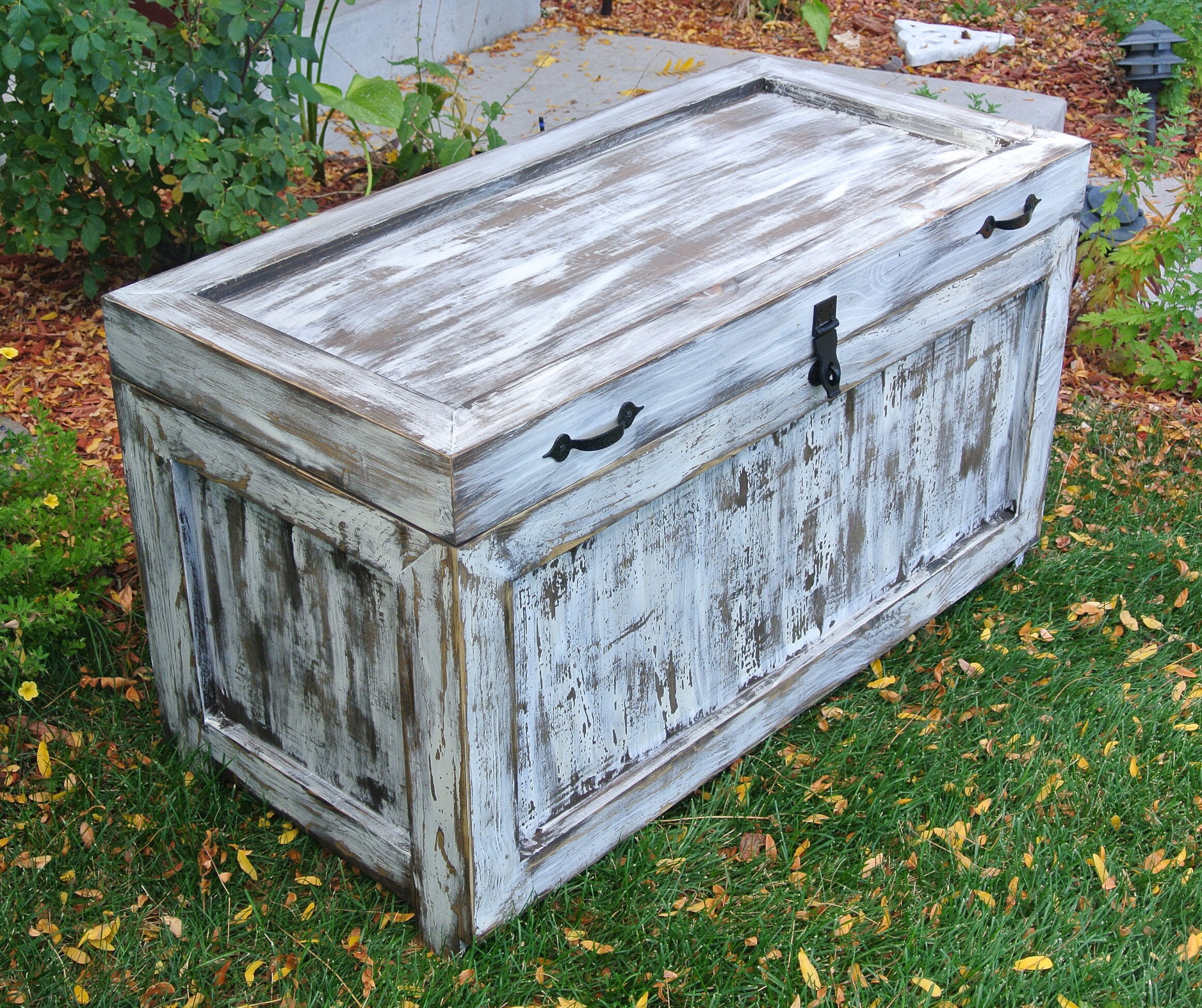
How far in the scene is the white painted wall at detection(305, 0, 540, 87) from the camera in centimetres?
515

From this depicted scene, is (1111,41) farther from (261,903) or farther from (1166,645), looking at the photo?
(261,903)

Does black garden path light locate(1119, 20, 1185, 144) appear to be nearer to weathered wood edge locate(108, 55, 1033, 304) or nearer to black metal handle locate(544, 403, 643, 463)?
weathered wood edge locate(108, 55, 1033, 304)

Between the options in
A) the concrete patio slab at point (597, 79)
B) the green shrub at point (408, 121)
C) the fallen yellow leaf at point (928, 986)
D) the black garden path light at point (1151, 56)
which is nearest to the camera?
the fallen yellow leaf at point (928, 986)

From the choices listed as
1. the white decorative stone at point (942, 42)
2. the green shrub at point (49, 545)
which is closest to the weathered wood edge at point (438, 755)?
the green shrub at point (49, 545)

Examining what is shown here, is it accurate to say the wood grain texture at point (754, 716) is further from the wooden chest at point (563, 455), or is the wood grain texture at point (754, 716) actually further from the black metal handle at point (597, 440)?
the black metal handle at point (597, 440)

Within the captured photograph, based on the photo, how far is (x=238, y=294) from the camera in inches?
89.7

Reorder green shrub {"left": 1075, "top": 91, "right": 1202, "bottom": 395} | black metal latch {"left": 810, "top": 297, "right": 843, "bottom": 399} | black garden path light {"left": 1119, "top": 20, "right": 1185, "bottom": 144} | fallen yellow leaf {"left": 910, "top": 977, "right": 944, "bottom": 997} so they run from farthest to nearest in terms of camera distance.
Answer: black garden path light {"left": 1119, "top": 20, "right": 1185, "bottom": 144}
green shrub {"left": 1075, "top": 91, "right": 1202, "bottom": 395}
black metal latch {"left": 810, "top": 297, "right": 843, "bottom": 399}
fallen yellow leaf {"left": 910, "top": 977, "right": 944, "bottom": 997}

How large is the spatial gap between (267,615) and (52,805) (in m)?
0.63

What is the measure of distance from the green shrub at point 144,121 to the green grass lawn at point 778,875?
131 cm

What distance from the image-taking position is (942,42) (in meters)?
6.25

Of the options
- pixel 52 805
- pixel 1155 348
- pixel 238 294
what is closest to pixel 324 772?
pixel 52 805

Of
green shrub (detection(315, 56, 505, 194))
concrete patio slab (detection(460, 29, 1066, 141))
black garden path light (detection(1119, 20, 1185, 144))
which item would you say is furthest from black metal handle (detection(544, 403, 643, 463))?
black garden path light (detection(1119, 20, 1185, 144))

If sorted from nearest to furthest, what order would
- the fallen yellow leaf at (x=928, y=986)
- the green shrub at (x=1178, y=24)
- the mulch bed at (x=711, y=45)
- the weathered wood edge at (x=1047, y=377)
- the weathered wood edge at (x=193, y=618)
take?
the weathered wood edge at (x=193, y=618)
the fallen yellow leaf at (x=928, y=986)
the weathered wood edge at (x=1047, y=377)
the mulch bed at (x=711, y=45)
the green shrub at (x=1178, y=24)

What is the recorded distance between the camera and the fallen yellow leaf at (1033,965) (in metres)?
2.28
